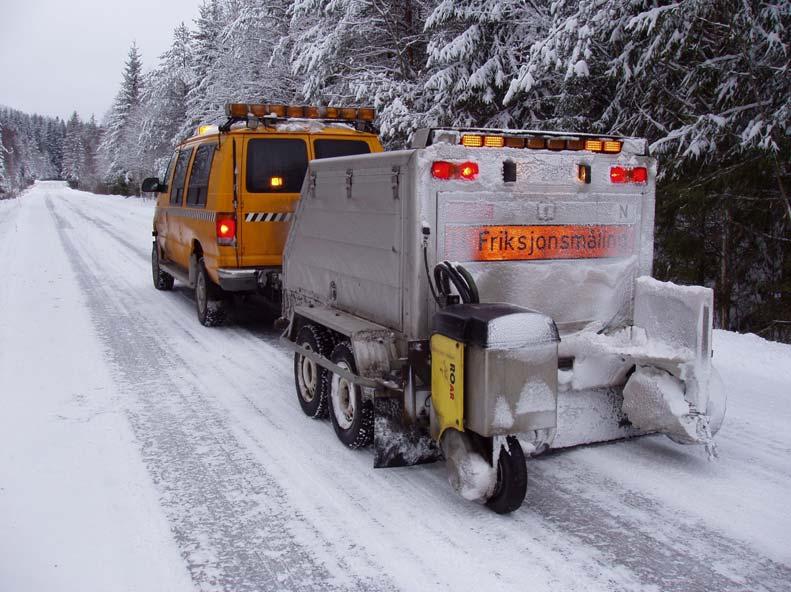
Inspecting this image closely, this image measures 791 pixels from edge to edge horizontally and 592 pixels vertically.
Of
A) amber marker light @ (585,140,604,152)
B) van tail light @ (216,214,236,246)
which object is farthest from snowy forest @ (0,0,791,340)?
van tail light @ (216,214,236,246)

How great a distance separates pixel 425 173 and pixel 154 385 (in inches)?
154

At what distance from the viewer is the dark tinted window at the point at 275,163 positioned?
28.1ft

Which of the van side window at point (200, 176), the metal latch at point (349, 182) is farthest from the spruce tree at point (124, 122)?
the metal latch at point (349, 182)

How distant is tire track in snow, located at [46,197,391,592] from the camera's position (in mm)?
3568

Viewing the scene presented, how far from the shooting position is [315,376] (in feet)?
19.5

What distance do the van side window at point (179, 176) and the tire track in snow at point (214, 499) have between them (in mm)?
3882

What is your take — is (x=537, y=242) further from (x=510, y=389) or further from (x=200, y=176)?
(x=200, y=176)

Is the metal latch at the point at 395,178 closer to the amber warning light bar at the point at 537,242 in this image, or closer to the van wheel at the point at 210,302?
the amber warning light bar at the point at 537,242

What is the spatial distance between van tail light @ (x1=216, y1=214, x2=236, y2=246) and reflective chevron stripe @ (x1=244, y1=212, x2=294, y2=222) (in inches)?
7.9

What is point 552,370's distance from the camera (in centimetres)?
403

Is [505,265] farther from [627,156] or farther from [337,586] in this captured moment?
[337,586]

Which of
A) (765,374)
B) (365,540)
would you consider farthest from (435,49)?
(365,540)

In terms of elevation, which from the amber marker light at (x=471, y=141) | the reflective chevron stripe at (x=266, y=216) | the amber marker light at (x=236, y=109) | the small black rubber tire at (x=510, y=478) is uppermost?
the amber marker light at (x=236, y=109)

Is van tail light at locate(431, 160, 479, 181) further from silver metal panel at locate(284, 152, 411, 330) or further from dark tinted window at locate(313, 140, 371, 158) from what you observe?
dark tinted window at locate(313, 140, 371, 158)
